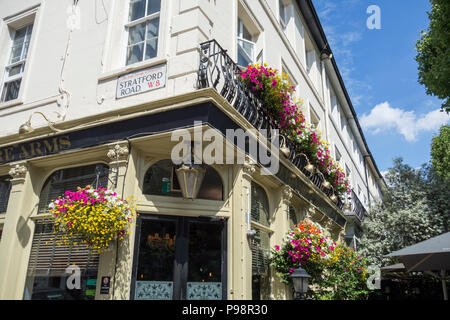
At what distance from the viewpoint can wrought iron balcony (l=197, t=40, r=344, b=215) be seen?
19.9 feet

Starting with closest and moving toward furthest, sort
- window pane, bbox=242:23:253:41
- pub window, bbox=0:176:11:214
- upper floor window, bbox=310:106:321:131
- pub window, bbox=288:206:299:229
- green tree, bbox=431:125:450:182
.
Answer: pub window, bbox=0:176:11:214
window pane, bbox=242:23:253:41
pub window, bbox=288:206:299:229
upper floor window, bbox=310:106:321:131
green tree, bbox=431:125:450:182

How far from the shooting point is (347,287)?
8.46m

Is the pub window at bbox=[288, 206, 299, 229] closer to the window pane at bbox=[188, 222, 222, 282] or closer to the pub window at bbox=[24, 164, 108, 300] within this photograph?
the window pane at bbox=[188, 222, 222, 282]

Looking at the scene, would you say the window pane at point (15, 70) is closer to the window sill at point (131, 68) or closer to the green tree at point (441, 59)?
the window sill at point (131, 68)

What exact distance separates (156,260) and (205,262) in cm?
84

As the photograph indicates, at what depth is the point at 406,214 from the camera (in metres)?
13.9

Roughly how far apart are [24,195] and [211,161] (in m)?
3.91

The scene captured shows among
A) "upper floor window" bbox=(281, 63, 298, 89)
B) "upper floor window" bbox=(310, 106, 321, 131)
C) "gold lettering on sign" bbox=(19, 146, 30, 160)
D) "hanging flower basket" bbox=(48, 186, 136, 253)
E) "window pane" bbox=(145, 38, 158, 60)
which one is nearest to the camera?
"hanging flower basket" bbox=(48, 186, 136, 253)

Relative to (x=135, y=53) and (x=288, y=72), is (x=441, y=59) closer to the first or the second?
(x=288, y=72)

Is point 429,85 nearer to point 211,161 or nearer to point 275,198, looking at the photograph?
point 275,198

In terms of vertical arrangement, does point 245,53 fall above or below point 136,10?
below

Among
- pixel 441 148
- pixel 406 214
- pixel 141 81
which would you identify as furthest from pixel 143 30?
pixel 441 148

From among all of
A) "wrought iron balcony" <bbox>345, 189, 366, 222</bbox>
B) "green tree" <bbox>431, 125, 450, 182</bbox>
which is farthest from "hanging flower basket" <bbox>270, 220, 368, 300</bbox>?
"green tree" <bbox>431, 125, 450, 182</bbox>

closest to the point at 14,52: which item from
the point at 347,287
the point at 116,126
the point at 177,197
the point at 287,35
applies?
the point at 116,126
